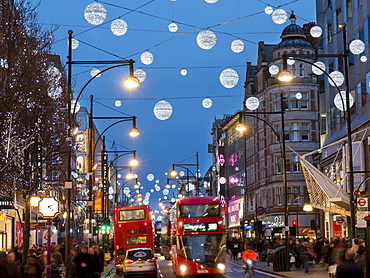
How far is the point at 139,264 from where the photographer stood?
32000 mm

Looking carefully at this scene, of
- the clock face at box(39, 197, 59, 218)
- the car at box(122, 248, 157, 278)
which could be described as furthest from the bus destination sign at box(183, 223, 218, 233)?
the clock face at box(39, 197, 59, 218)

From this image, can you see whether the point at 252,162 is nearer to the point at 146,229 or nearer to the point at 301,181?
the point at 301,181

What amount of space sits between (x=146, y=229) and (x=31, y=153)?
1856 cm

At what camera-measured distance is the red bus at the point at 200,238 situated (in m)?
30.2

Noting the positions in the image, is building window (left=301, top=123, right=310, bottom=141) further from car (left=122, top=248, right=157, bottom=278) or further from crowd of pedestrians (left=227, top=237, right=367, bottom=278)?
car (left=122, top=248, right=157, bottom=278)

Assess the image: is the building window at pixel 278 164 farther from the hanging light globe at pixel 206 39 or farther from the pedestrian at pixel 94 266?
the pedestrian at pixel 94 266

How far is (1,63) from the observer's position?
67.1 ft

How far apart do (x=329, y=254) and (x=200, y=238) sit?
268 inches

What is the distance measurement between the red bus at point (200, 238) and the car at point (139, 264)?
1453mm

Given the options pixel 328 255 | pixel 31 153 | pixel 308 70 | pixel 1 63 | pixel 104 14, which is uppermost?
pixel 308 70

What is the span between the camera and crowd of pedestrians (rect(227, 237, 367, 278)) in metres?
13.4

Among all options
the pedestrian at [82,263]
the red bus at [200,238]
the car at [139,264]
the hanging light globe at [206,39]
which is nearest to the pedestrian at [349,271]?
the pedestrian at [82,263]

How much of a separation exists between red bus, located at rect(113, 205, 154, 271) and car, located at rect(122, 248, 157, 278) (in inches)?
404

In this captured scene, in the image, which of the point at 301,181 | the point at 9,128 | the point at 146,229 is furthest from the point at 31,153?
the point at 301,181
